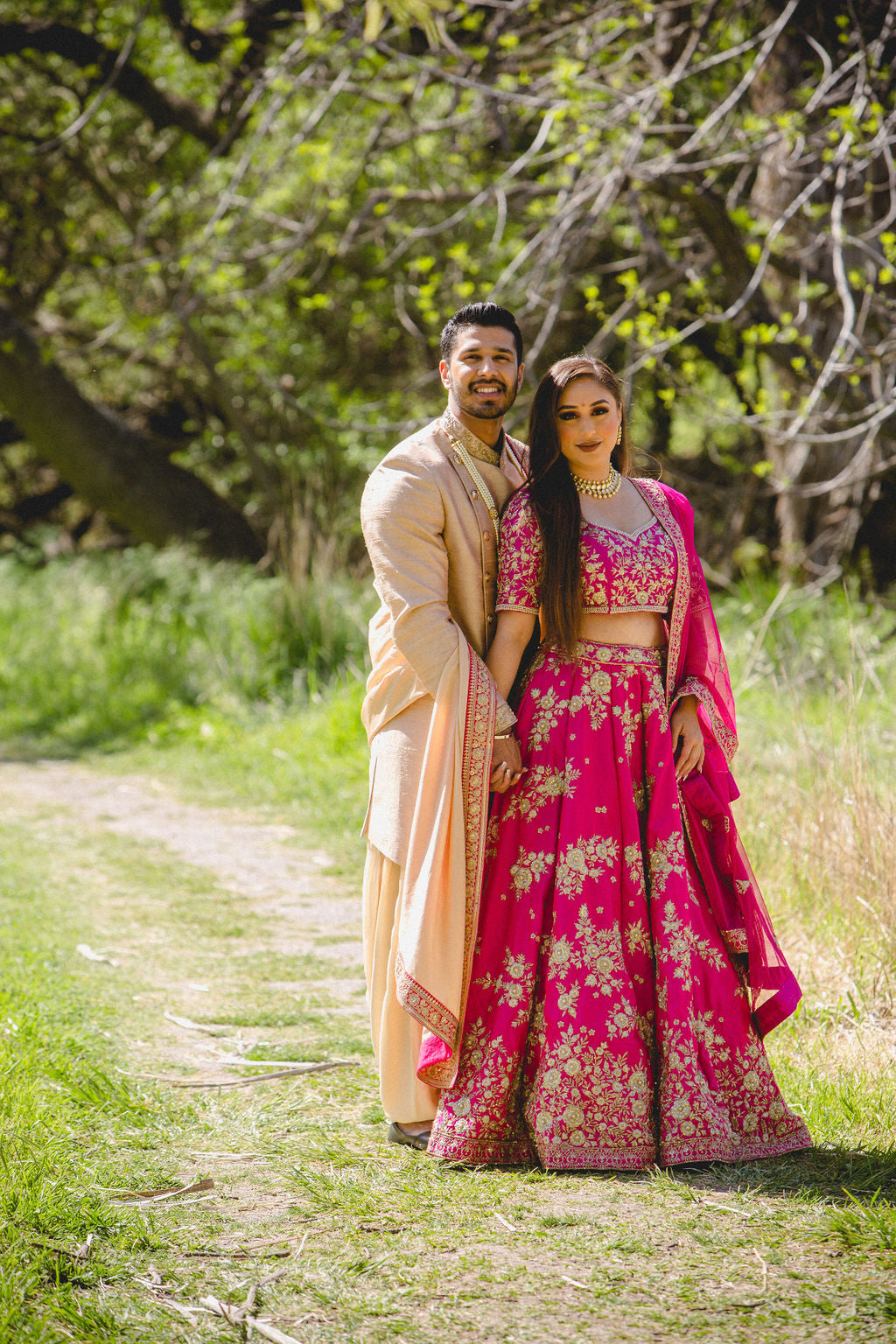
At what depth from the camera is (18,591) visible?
36.8 ft

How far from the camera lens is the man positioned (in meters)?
2.92

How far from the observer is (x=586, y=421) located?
122 inches

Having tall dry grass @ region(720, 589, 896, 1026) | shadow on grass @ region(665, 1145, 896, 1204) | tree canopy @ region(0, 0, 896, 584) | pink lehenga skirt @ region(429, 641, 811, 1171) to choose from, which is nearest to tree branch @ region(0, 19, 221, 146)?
tree canopy @ region(0, 0, 896, 584)

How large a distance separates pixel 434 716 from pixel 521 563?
410mm

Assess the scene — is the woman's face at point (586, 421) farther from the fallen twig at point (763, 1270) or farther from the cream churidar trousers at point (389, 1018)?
the fallen twig at point (763, 1270)

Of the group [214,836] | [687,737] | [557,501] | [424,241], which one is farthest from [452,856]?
[424,241]

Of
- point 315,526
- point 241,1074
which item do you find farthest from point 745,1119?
point 315,526

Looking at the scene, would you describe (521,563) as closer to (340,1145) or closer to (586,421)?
(586,421)

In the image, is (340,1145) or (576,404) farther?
(576,404)

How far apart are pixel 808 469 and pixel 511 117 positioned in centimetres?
294

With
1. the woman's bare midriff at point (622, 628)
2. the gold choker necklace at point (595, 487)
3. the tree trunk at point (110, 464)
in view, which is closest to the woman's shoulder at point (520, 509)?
the gold choker necklace at point (595, 487)

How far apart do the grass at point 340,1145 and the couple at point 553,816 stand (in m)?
0.17

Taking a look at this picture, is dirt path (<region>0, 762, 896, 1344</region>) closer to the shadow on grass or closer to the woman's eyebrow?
the shadow on grass

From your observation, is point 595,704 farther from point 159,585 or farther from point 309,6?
point 159,585
